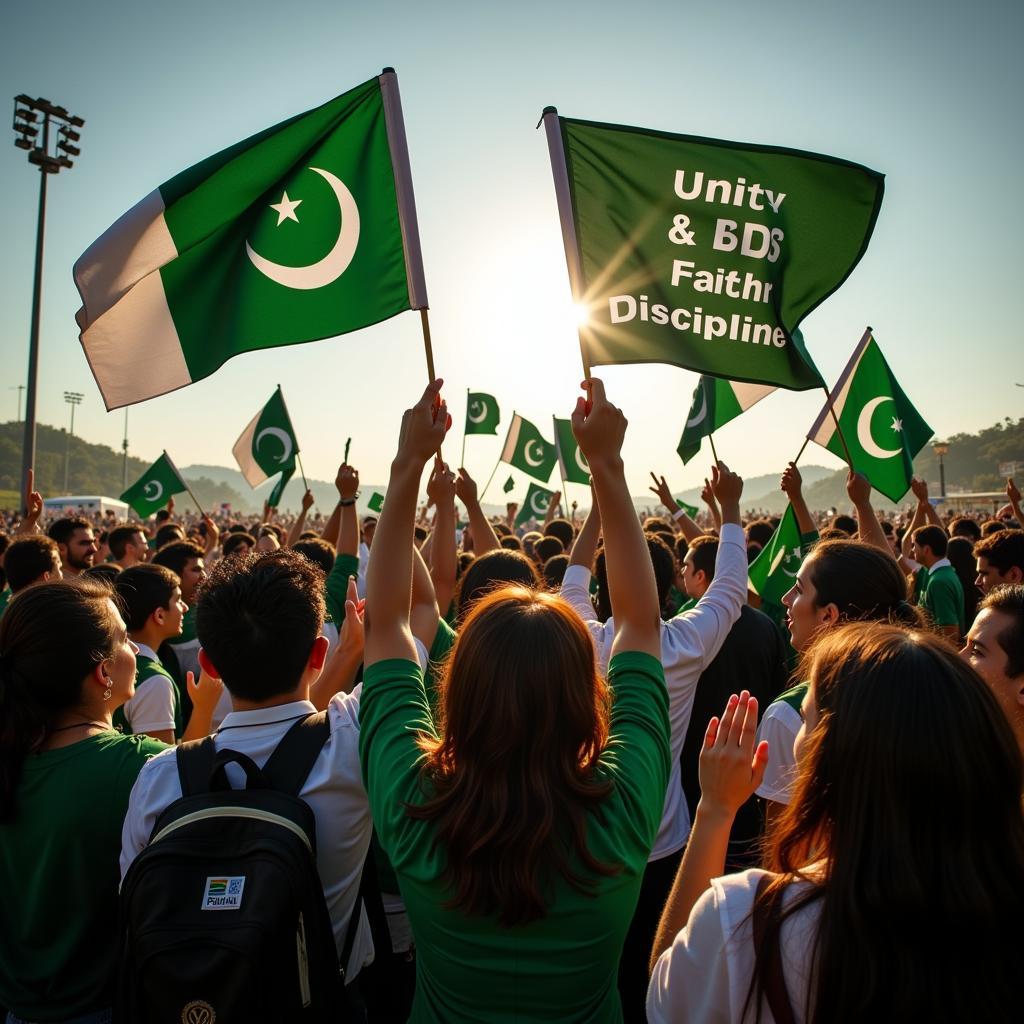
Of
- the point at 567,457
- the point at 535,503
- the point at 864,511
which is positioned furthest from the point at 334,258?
the point at 535,503

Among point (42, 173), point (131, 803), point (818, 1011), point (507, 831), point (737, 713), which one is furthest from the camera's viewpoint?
point (42, 173)

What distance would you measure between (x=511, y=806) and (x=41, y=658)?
5.77 feet

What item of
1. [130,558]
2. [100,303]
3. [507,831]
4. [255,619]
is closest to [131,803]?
[255,619]

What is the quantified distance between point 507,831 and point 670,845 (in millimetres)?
2285

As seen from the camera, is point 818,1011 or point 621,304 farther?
point 621,304

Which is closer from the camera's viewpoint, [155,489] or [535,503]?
[155,489]

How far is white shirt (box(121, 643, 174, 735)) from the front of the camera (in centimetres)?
352

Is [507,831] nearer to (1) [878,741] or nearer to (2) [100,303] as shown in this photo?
(1) [878,741]

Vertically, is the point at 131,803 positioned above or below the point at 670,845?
above

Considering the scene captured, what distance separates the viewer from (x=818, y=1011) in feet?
4.39

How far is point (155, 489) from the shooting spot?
44.7 feet

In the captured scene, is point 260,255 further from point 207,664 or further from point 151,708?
point 207,664

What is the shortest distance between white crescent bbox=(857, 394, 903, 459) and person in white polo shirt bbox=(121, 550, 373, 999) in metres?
6.76

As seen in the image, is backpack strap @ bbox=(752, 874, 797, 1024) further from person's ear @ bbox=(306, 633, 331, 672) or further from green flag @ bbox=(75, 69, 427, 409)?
green flag @ bbox=(75, 69, 427, 409)
